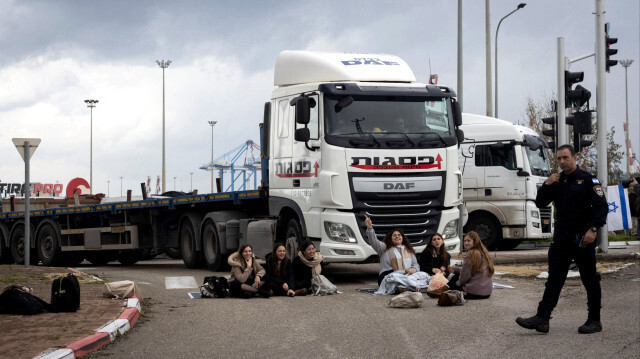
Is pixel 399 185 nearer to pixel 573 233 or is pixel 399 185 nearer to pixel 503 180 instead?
pixel 573 233

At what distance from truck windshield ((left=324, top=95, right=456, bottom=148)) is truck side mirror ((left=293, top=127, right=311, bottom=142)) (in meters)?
0.30

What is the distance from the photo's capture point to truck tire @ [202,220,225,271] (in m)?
17.2

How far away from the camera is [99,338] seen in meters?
8.24

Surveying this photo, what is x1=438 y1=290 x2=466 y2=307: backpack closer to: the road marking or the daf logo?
the daf logo

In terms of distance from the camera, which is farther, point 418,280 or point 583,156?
point 583,156

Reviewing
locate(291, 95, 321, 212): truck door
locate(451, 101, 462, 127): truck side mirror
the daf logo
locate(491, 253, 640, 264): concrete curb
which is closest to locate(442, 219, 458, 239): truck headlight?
the daf logo

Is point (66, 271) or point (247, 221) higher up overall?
point (247, 221)

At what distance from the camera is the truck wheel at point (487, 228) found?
2166cm

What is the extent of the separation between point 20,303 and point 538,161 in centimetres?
1469

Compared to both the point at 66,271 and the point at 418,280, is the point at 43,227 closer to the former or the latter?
the point at 66,271

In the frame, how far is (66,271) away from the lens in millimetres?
17922

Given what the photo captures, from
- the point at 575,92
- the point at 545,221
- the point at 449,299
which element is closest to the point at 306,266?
the point at 449,299

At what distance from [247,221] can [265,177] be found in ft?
3.53

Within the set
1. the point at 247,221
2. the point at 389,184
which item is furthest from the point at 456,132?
the point at 247,221
